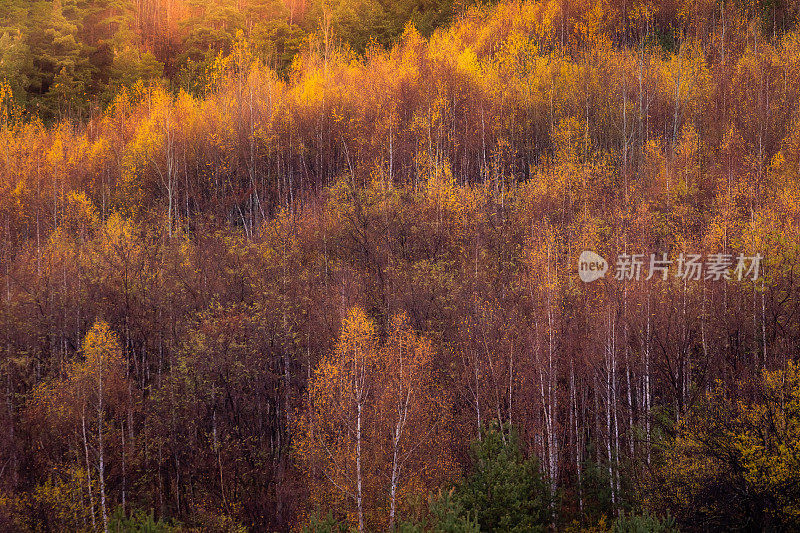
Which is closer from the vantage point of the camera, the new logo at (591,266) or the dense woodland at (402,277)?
the dense woodland at (402,277)

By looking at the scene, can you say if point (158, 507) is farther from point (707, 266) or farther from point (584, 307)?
point (707, 266)

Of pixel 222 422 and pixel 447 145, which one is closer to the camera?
pixel 222 422

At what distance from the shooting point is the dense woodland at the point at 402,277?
27.2 meters

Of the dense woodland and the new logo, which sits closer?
the dense woodland

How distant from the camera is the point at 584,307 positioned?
1330 inches

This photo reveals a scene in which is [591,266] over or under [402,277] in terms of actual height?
over

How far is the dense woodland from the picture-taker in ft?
89.3

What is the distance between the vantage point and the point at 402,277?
40.2 m

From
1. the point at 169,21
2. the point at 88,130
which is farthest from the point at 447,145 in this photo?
the point at 169,21

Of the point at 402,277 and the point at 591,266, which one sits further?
the point at 402,277

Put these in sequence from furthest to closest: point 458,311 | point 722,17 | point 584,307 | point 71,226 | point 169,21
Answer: point 169,21 < point 722,17 < point 71,226 < point 458,311 < point 584,307

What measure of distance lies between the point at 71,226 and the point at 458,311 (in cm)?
3352

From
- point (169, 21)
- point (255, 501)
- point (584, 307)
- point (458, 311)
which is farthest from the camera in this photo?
point (169, 21)

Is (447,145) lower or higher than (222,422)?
higher
